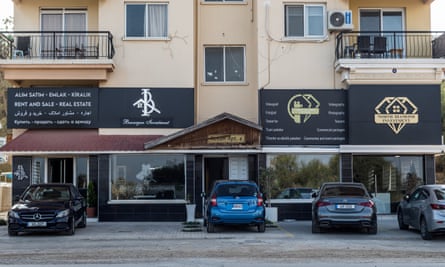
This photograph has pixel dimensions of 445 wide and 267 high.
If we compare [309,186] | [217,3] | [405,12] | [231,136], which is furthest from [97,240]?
[405,12]

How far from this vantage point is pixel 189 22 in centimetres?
2359

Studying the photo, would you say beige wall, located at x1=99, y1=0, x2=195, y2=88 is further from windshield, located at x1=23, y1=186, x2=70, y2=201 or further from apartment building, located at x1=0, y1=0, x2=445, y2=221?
windshield, located at x1=23, y1=186, x2=70, y2=201

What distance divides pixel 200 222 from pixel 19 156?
7.35 m

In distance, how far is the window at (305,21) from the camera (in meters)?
23.8

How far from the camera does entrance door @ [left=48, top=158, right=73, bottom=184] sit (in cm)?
2419

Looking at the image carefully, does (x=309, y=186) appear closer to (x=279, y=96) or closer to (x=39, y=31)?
(x=279, y=96)

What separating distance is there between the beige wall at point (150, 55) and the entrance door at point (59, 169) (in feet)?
12.1

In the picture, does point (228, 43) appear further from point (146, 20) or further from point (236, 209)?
point (236, 209)

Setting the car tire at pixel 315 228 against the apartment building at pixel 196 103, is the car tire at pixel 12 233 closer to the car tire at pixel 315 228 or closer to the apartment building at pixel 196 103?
the apartment building at pixel 196 103

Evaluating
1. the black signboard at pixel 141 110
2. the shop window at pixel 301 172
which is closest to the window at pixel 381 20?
the shop window at pixel 301 172

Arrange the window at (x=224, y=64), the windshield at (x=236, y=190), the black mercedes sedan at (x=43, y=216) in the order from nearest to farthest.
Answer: the black mercedes sedan at (x=43, y=216) < the windshield at (x=236, y=190) < the window at (x=224, y=64)

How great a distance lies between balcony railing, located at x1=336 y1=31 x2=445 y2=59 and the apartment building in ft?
0.17

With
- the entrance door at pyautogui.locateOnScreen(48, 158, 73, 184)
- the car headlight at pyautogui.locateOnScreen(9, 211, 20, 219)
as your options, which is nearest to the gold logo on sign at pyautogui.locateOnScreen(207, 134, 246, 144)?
the entrance door at pyautogui.locateOnScreen(48, 158, 73, 184)

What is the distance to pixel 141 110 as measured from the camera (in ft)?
76.1
